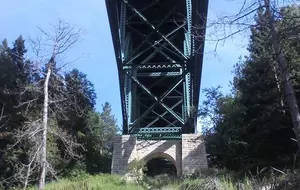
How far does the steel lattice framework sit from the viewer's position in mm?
20859

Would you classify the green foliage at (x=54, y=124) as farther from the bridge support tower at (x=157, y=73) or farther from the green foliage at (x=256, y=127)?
the green foliage at (x=256, y=127)

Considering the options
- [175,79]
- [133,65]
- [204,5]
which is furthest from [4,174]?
[204,5]

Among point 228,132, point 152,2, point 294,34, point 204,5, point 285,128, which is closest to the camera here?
point 294,34

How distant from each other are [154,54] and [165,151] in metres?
5.37

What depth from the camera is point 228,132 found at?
19.0 metres

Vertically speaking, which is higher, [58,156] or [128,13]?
[128,13]

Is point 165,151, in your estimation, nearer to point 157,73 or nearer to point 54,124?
point 157,73

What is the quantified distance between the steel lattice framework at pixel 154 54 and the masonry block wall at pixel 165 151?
67 centimetres

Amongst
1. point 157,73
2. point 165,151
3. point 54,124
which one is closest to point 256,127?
point 165,151

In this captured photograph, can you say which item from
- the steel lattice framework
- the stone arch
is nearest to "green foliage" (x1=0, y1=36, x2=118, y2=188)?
the steel lattice framework

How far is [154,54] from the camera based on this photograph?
2223 centimetres

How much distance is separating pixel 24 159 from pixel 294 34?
17.7 metres

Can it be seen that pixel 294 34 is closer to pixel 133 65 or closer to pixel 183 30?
pixel 133 65

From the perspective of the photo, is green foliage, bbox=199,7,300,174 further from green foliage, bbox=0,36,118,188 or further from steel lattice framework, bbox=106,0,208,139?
green foliage, bbox=0,36,118,188
